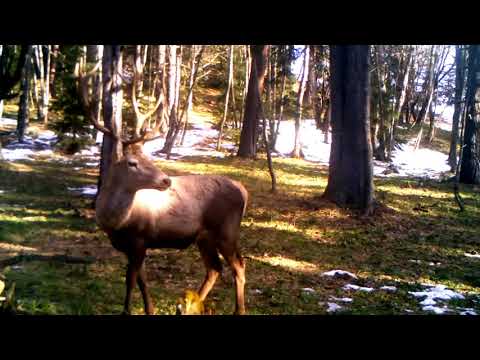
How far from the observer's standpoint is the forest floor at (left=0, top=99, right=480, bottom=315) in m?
3.38

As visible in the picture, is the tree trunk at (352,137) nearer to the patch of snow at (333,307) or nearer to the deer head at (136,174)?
the patch of snow at (333,307)

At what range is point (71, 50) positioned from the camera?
726 cm

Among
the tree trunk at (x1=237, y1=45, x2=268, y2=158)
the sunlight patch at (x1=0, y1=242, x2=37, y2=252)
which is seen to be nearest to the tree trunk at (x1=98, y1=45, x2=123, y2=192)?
the sunlight patch at (x1=0, y1=242, x2=37, y2=252)

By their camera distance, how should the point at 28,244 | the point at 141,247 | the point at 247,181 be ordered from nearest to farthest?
the point at 141,247, the point at 28,244, the point at 247,181

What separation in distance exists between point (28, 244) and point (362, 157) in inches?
165

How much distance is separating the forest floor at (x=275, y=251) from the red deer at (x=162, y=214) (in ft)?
1.06

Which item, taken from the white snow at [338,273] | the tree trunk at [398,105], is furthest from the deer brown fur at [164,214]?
the tree trunk at [398,105]

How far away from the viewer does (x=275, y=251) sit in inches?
182

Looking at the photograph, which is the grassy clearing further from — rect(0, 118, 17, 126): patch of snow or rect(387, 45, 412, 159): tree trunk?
rect(387, 45, 412, 159): tree trunk

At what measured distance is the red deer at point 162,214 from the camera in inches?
106
